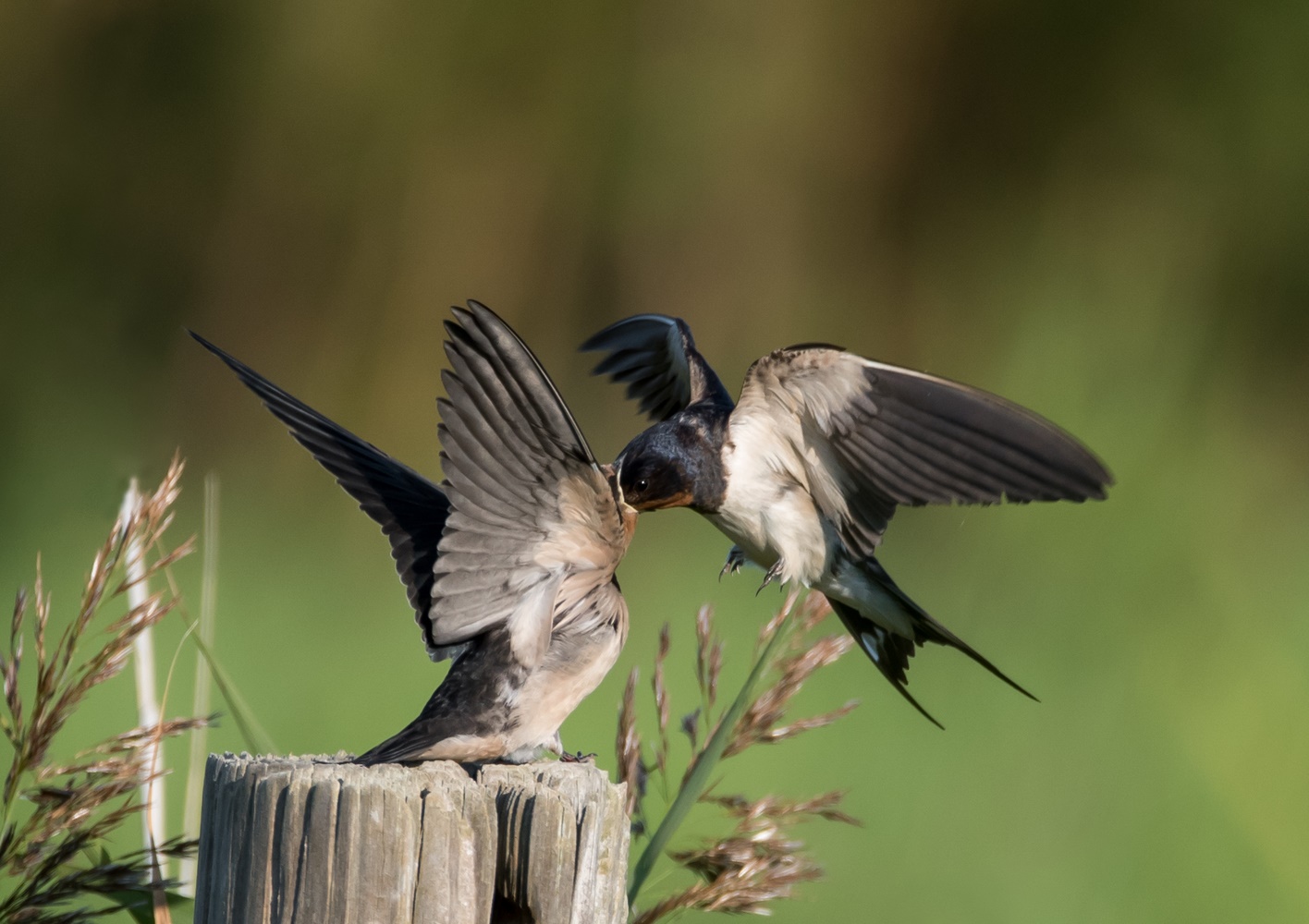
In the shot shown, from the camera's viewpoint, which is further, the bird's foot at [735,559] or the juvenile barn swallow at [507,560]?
the bird's foot at [735,559]

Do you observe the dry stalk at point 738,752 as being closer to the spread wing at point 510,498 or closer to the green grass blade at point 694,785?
the green grass blade at point 694,785

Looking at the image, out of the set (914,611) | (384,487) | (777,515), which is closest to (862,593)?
(914,611)

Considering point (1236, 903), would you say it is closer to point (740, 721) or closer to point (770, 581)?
point (770, 581)

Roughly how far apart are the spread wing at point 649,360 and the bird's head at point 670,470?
1.75 feet

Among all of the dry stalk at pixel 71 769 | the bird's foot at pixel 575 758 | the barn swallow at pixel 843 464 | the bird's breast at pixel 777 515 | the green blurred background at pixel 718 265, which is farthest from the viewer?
the green blurred background at pixel 718 265

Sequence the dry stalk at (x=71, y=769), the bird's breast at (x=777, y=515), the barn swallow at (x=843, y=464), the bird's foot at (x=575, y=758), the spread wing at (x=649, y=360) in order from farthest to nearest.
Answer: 1. the spread wing at (x=649, y=360)
2. the bird's breast at (x=777, y=515)
3. the barn swallow at (x=843, y=464)
4. the bird's foot at (x=575, y=758)
5. the dry stalk at (x=71, y=769)

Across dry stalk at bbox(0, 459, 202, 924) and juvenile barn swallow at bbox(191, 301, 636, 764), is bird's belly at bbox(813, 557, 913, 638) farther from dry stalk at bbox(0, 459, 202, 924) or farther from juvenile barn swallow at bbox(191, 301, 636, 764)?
dry stalk at bbox(0, 459, 202, 924)

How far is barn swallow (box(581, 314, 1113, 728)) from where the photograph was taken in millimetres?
1754

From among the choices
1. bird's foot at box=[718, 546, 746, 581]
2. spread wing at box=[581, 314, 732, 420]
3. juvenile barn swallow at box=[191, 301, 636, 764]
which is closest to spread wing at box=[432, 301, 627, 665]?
juvenile barn swallow at box=[191, 301, 636, 764]

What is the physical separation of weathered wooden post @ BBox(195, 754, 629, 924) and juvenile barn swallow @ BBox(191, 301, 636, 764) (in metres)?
0.25

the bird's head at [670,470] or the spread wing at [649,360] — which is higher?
the spread wing at [649,360]

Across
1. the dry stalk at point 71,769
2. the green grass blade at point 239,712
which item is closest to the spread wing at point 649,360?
the green grass blade at point 239,712

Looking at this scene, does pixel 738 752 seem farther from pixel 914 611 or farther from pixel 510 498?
pixel 914 611

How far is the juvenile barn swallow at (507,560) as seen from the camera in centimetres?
136
